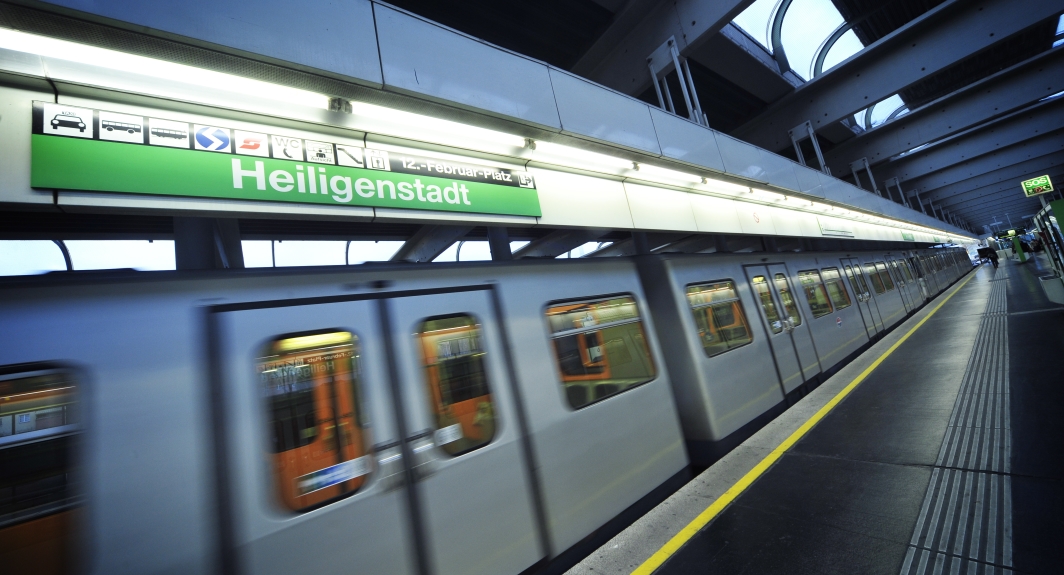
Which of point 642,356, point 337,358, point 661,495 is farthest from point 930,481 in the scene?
point 337,358

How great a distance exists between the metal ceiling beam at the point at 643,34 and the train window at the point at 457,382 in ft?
16.9

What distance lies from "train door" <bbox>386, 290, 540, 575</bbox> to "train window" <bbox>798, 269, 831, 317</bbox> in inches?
225

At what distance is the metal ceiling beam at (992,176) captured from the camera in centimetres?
1797

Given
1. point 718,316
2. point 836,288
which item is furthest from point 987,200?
point 718,316

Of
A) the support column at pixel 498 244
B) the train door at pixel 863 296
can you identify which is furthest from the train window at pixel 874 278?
the support column at pixel 498 244

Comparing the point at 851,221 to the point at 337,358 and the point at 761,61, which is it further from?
the point at 337,358

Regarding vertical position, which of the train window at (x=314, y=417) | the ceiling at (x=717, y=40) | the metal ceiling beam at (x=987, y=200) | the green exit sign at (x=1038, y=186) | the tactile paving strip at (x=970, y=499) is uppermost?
the ceiling at (x=717, y=40)

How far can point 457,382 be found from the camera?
7.97 ft

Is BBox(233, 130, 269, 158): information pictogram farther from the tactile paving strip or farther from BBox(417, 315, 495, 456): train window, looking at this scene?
the tactile paving strip

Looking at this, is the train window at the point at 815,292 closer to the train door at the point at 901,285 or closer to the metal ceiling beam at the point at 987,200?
the train door at the point at 901,285

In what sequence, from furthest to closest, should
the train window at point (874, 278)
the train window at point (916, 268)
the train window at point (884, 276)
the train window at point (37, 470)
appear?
1. the train window at point (916, 268)
2. the train window at point (884, 276)
3. the train window at point (874, 278)
4. the train window at point (37, 470)

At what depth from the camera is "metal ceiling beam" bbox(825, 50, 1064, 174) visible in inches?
380

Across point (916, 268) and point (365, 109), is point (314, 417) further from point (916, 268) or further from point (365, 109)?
point (916, 268)

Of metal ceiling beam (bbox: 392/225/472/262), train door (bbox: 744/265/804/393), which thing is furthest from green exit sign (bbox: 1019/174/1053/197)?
metal ceiling beam (bbox: 392/225/472/262)
